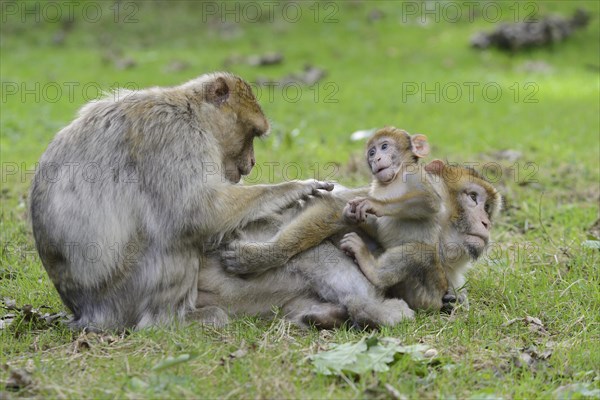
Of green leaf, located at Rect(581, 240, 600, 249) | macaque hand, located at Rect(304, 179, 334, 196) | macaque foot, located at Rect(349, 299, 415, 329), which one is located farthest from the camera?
green leaf, located at Rect(581, 240, 600, 249)

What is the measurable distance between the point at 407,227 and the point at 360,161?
426 cm

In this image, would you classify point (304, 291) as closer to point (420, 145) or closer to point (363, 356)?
point (363, 356)

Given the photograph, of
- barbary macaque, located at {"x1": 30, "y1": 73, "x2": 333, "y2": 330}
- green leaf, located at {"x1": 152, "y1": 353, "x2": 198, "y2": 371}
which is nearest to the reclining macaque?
barbary macaque, located at {"x1": 30, "y1": 73, "x2": 333, "y2": 330}

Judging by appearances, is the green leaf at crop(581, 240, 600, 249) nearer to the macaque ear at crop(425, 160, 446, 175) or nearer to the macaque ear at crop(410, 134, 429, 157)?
the macaque ear at crop(425, 160, 446, 175)

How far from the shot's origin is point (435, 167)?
5.48 m

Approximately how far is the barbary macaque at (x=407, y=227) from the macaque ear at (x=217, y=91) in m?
0.90

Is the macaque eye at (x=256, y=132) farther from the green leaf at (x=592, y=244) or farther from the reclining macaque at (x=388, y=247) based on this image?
the green leaf at (x=592, y=244)

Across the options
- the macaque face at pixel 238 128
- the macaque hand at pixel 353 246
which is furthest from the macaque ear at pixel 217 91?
the macaque hand at pixel 353 246

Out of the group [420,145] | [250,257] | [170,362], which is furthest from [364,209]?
[170,362]

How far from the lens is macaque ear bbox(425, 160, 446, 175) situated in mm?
5465

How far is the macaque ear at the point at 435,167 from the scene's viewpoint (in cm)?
546

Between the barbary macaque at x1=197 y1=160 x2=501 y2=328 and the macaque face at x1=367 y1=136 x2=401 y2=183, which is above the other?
the macaque face at x1=367 y1=136 x2=401 y2=183

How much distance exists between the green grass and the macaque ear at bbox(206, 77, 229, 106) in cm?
144

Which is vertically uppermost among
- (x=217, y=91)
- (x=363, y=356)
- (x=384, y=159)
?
(x=217, y=91)
